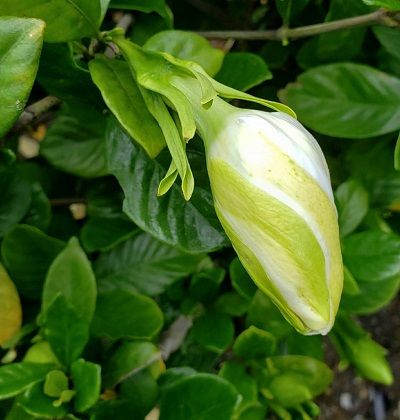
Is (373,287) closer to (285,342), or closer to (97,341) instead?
(285,342)

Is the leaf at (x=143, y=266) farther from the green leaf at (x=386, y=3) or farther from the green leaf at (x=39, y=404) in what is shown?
the green leaf at (x=386, y=3)

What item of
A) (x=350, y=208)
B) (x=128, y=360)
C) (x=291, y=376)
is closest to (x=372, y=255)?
(x=350, y=208)

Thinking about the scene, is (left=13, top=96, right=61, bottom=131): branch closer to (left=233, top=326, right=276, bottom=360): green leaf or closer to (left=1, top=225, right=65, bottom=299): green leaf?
(left=1, top=225, right=65, bottom=299): green leaf

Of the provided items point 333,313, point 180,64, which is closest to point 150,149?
point 180,64

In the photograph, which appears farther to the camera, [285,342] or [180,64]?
[285,342]

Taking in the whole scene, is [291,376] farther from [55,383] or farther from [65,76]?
[65,76]

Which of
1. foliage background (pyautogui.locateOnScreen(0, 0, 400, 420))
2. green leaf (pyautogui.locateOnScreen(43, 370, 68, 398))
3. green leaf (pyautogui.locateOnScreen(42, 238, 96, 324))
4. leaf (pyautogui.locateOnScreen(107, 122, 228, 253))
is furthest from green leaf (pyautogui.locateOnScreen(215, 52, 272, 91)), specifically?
green leaf (pyautogui.locateOnScreen(43, 370, 68, 398))

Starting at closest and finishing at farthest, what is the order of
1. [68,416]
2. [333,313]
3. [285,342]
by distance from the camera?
[333,313]
[68,416]
[285,342]
